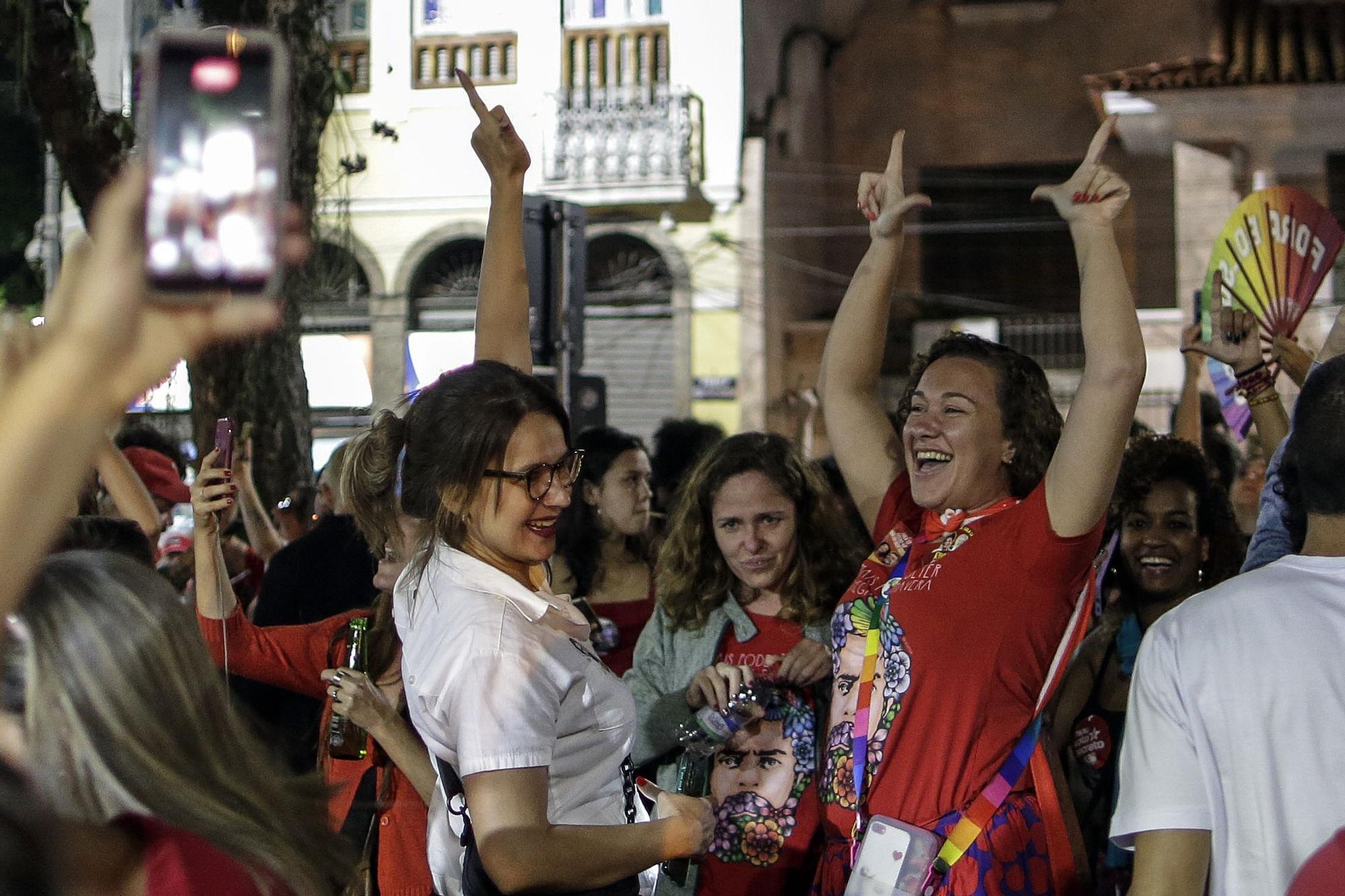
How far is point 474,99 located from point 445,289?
1645cm

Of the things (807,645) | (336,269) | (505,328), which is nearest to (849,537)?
(807,645)

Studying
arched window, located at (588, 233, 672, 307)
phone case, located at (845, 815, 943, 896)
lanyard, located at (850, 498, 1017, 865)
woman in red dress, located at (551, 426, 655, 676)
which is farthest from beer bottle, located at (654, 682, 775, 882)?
arched window, located at (588, 233, 672, 307)

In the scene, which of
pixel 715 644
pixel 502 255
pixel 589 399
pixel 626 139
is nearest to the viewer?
pixel 502 255

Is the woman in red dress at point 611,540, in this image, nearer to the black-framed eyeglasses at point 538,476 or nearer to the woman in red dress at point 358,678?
the woman in red dress at point 358,678

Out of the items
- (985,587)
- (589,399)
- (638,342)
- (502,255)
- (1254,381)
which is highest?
(502,255)

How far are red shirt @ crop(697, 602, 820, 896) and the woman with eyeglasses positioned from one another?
88 centimetres

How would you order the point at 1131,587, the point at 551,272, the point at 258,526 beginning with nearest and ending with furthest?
the point at 1131,587
the point at 258,526
the point at 551,272

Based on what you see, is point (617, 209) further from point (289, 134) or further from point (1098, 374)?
point (1098, 374)

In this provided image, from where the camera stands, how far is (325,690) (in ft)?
10.9

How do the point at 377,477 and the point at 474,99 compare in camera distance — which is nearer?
the point at 377,477

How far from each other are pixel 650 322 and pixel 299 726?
15.2 metres

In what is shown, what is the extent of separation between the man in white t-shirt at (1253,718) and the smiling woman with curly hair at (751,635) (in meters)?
1.22

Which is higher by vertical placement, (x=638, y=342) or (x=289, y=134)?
(x=289, y=134)

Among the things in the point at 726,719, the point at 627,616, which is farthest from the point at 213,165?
the point at 627,616
